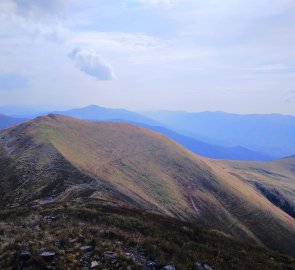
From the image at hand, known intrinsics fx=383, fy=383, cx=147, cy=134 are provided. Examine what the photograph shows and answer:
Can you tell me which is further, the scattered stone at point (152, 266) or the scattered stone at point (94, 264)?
the scattered stone at point (152, 266)

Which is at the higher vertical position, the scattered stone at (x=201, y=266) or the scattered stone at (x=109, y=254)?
the scattered stone at (x=109, y=254)

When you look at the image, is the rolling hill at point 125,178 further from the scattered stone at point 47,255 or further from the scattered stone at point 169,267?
the scattered stone at point 169,267

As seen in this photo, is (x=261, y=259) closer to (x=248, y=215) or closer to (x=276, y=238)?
(x=276, y=238)

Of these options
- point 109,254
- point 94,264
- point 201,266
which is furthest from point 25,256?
point 201,266

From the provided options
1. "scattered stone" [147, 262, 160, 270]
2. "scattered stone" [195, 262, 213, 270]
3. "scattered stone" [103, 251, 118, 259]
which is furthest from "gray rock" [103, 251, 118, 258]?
"scattered stone" [195, 262, 213, 270]

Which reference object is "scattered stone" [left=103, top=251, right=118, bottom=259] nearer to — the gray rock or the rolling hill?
the gray rock

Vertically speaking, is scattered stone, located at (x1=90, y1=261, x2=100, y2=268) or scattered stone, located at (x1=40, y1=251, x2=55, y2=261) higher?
scattered stone, located at (x1=40, y1=251, x2=55, y2=261)

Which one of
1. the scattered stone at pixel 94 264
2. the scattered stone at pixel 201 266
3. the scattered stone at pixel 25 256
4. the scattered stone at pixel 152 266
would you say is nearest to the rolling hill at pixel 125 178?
the scattered stone at pixel 201 266
